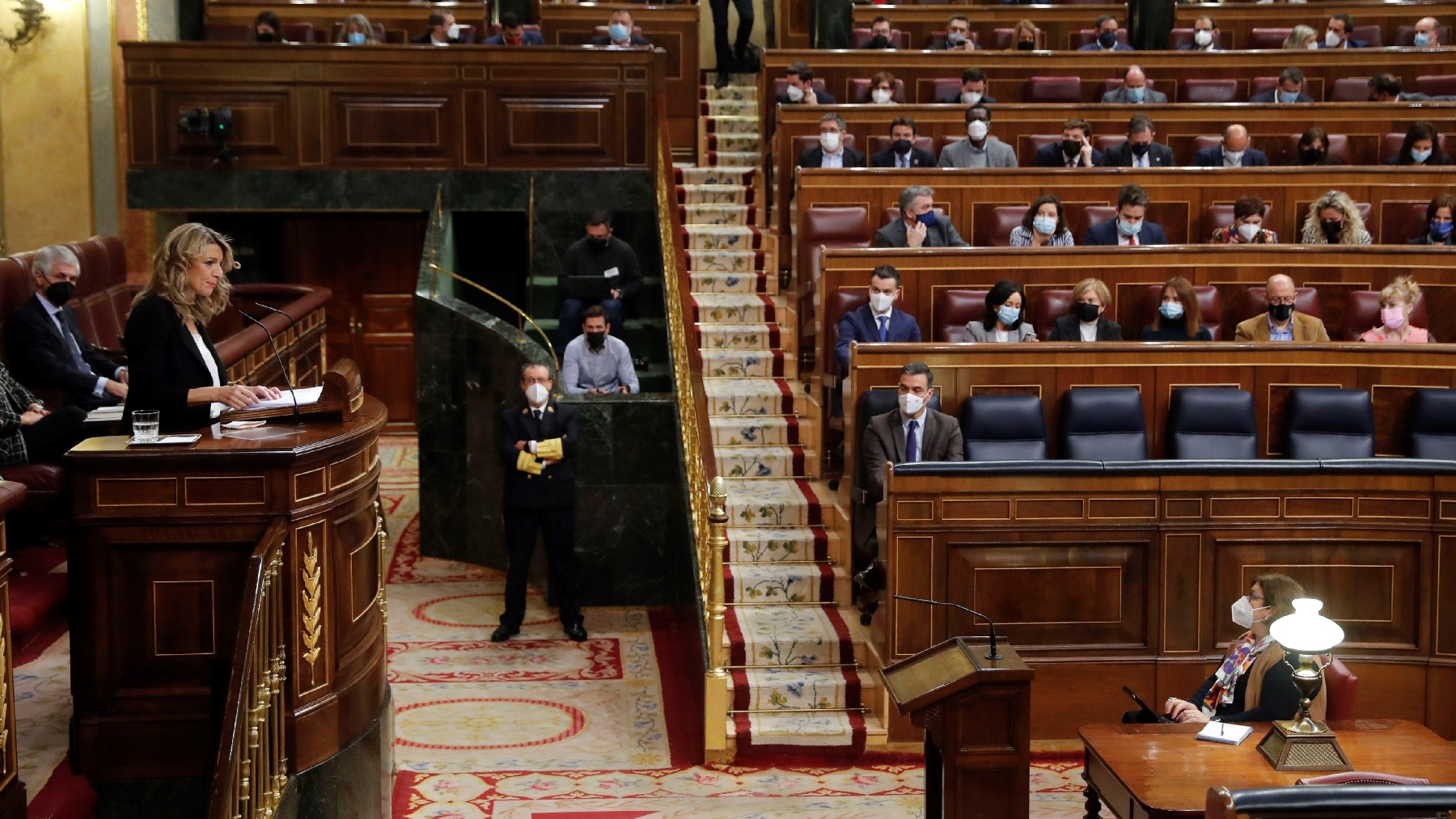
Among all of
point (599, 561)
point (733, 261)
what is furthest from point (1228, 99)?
point (599, 561)

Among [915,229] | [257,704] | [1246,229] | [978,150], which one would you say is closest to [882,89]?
[978,150]

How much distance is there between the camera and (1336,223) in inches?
287

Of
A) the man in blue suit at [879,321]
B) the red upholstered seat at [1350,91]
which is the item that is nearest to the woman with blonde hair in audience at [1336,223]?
A: the man in blue suit at [879,321]

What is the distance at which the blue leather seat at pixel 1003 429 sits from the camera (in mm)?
5594

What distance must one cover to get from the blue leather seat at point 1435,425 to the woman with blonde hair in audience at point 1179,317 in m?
0.84

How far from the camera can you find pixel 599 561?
287 inches

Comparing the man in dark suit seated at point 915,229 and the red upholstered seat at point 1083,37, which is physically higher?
the red upholstered seat at point 1083,37

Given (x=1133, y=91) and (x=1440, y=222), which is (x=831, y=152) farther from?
(x=1440, y=222)

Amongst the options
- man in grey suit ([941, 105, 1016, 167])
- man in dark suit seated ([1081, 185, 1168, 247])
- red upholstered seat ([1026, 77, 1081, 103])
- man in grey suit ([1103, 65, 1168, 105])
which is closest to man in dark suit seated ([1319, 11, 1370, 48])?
man in grey suit ([1103, 65, 1168, 105])

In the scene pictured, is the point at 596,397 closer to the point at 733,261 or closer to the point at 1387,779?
the point at 733,261

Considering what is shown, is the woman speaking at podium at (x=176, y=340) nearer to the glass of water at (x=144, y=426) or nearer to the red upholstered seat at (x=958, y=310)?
the glass of water at (x=144, y=426)

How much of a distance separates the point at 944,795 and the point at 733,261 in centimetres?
480

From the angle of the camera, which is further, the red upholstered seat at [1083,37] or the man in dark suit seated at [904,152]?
the red upholstered seat at [1083,37]

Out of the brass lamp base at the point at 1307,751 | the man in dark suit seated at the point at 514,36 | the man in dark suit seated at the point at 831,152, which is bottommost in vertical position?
the brass lamp base at the point at 1307,751
